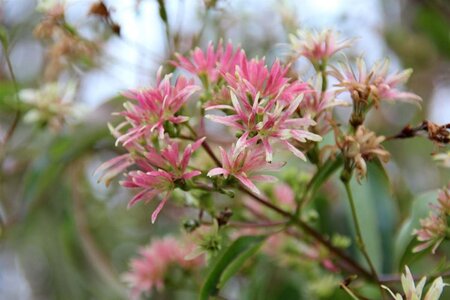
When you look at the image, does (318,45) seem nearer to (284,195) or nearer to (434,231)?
(434,231)

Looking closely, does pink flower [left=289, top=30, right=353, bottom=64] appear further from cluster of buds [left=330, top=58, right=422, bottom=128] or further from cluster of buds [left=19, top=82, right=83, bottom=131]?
cluster of buds [left=19, top=82, right=83, bottom=131]

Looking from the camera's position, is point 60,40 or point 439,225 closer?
point 439,225

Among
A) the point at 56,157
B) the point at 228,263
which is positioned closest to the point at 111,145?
the point at 56,157

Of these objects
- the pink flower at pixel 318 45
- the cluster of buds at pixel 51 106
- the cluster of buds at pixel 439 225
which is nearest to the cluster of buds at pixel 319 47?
the pink flower at pixel 318 45

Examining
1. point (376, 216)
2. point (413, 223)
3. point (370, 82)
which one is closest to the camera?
point (370, 82)

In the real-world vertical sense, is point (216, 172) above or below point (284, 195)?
above

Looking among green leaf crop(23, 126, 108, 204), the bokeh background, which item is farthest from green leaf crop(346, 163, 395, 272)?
green leaf crop(23, 126, 108, 204)
